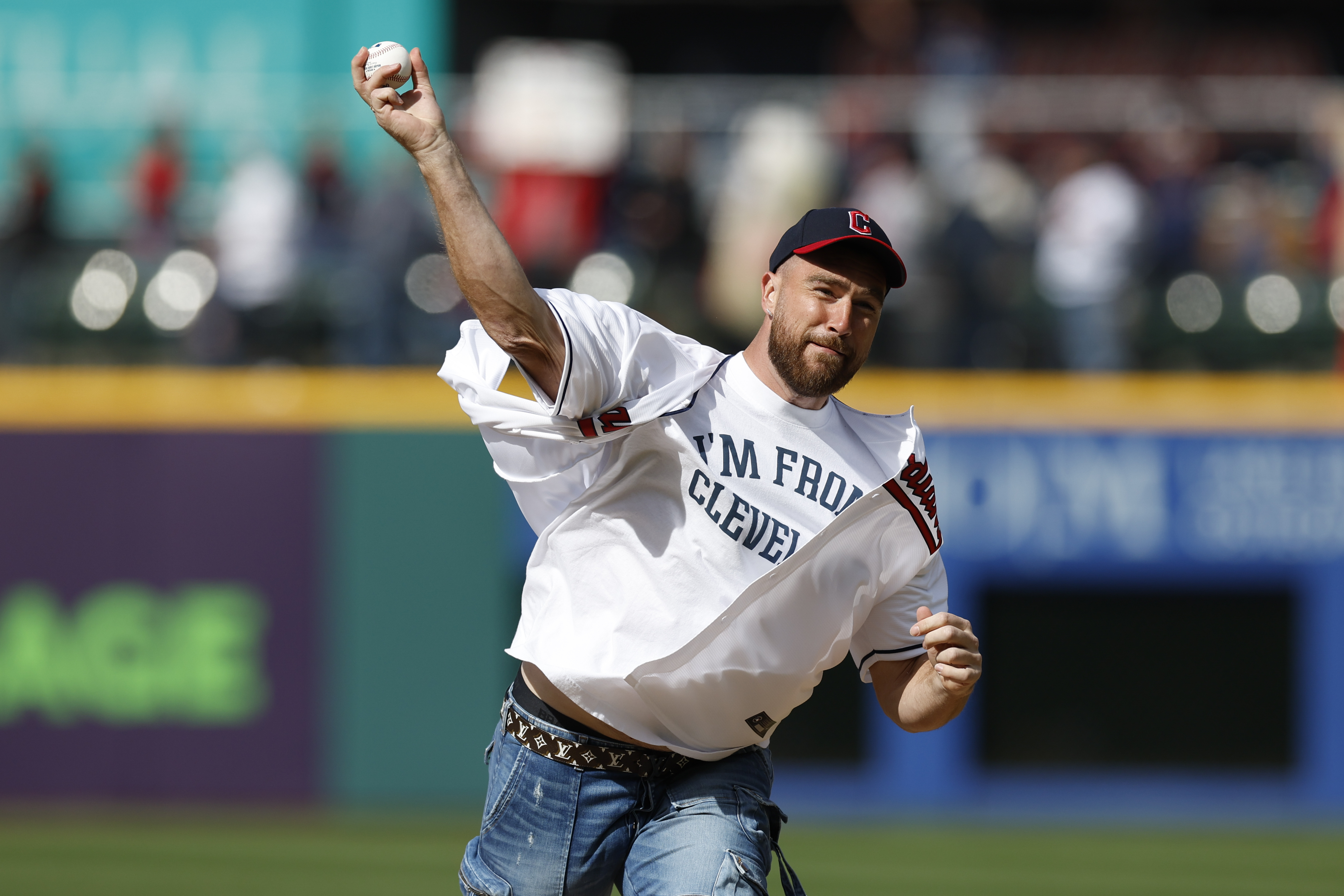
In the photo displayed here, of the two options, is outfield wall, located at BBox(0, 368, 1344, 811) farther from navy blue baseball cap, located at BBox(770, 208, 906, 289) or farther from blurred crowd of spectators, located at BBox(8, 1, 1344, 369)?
navy blue baseball cap, located at BBox(770, 208, 906, 289)

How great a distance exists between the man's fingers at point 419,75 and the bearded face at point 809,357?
38.7 inches

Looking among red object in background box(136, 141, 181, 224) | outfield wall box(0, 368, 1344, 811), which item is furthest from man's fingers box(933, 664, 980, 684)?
red object in background box(136, 141, 181, 224)

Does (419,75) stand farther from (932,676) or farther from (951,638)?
(932,676)

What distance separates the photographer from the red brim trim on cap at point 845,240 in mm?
3969

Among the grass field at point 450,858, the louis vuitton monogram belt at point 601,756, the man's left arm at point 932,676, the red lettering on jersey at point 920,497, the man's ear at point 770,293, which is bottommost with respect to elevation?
the grass field at point 450,858

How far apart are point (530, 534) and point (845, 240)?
730 cm

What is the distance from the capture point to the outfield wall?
1095cm

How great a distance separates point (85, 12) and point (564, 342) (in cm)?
1408

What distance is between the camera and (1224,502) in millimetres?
11258

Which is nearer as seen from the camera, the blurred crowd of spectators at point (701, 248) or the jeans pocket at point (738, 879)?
the jeans pocket at point (738, 879)

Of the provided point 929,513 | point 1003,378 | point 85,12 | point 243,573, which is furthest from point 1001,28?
point 929,513

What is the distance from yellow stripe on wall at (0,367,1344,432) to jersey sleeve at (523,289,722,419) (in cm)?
710

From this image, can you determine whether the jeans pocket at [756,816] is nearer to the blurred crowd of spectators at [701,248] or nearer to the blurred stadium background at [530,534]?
the blurred stadium background at [530,534]

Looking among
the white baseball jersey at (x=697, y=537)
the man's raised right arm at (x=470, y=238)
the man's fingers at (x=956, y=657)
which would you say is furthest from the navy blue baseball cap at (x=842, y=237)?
the man's fingers at (x=956, y=657)
